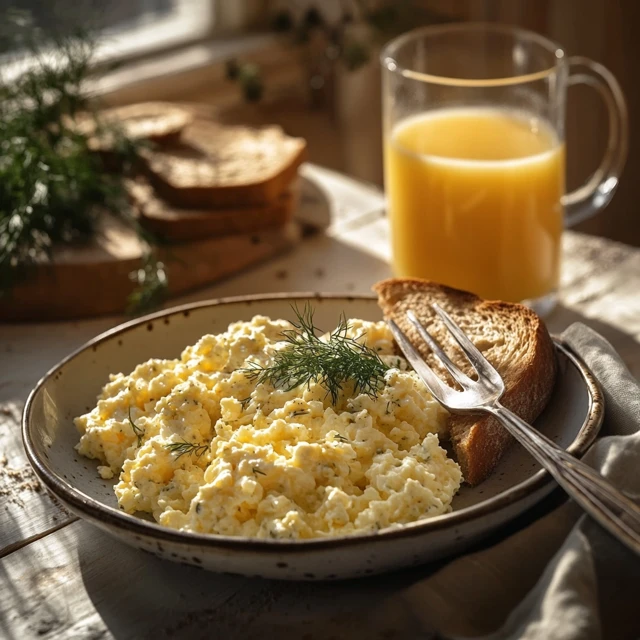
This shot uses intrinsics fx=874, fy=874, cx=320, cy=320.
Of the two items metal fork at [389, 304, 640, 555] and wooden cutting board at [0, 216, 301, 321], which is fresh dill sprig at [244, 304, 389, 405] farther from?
wooden cutting board at [0, 216, 301, 321]

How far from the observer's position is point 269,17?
4277 millimetres

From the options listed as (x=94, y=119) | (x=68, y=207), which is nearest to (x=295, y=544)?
(x=68, y=207)

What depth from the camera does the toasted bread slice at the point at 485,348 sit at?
1.37m

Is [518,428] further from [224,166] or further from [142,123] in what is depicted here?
[142,123]

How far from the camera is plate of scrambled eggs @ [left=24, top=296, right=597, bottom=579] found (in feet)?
3.71

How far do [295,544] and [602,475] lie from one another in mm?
460

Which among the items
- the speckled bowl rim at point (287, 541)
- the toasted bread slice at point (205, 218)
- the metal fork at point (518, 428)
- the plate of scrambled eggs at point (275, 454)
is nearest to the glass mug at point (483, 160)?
the toasted bread slice at point (205, 218)

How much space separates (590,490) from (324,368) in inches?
17.7

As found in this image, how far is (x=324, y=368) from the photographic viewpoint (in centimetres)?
138

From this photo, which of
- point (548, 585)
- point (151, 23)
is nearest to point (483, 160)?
point (548, 585)

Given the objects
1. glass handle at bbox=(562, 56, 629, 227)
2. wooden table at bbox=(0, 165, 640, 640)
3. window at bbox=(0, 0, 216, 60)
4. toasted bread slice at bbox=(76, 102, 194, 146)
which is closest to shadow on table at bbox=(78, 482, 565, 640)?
wooden table at bbox=(0, 165, 640, 640)

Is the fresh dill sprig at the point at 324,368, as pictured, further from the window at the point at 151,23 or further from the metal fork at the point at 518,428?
the window at the point at 151,23

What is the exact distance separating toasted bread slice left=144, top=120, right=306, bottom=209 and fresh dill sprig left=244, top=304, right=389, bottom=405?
1.06 m

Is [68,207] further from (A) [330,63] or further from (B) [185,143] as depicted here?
(A) [330,63]
